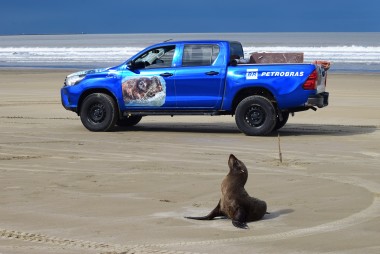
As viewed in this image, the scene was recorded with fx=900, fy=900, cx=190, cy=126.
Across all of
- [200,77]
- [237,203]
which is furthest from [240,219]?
[200,77]

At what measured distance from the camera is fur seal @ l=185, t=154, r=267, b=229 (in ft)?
26.0

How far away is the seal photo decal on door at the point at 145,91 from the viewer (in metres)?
15.7

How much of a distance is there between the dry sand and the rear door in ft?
1.99

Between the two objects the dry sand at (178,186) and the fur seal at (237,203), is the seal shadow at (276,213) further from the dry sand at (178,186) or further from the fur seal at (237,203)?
the fur seal at (237,203)

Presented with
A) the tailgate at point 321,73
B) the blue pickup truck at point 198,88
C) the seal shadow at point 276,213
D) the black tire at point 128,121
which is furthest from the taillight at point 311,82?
the seal shadow at point 276,213

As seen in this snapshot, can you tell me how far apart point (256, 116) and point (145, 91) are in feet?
6.66

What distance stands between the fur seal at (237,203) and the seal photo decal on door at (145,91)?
772cm

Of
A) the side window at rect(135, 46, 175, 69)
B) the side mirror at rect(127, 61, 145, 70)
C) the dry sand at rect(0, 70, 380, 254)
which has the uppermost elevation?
the side window at rect(135, 46, 175, 69)

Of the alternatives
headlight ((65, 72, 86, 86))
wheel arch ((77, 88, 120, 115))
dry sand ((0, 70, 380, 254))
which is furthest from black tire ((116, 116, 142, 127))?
headlight ((65, 72, 86, 86))

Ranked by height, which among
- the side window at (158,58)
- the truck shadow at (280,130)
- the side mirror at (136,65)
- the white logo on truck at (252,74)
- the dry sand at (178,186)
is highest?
the side window at (158,58)

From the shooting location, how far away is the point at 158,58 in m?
15.9

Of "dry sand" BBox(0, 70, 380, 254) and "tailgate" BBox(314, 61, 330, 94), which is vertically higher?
"tailgate" BBox(314, 61, 330, 94)

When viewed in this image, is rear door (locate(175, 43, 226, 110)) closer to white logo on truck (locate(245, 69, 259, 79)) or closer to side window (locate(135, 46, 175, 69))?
side window (locate(135, 46, 175, 69))

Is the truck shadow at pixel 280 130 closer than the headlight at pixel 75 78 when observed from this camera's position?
Yes
